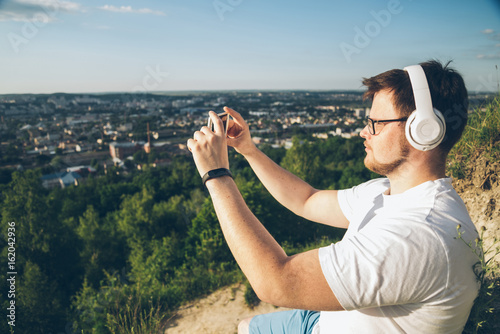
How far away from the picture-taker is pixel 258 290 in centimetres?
115

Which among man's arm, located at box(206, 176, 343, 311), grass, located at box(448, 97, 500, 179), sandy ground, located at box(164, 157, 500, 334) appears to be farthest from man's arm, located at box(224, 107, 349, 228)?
grass, located at box(448, 97, 500, 179)

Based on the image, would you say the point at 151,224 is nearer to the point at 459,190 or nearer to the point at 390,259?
the point at 459,190

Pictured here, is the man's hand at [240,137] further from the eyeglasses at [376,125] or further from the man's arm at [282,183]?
the eyeglasses at [376,125]

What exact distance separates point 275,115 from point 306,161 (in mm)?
57108

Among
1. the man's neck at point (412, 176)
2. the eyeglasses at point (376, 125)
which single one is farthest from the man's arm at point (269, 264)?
the eyeglasses at point (376, 125)

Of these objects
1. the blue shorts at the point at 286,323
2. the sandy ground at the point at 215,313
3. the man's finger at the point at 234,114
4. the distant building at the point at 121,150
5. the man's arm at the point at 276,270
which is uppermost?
the man's finger at the point at 234,114

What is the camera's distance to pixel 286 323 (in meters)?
1.87

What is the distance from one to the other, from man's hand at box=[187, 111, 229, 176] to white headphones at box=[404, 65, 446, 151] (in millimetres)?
770

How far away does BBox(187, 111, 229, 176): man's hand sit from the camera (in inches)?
54.0

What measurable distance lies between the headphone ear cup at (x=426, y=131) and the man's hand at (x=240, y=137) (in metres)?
1.04

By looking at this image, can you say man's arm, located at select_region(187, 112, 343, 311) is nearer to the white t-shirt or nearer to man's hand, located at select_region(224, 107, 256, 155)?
the white t-shirt

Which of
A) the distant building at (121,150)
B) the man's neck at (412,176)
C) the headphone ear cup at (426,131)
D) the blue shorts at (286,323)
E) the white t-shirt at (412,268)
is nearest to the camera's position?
the white t-shirt at (412,268)

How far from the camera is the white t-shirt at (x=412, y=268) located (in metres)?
1.01

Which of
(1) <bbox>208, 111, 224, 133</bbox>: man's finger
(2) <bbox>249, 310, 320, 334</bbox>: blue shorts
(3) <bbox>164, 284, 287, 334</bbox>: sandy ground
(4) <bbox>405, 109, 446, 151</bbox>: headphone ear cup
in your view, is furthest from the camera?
(3) <bbox>164, 284, 287, 334</bbox>: sandy ground
